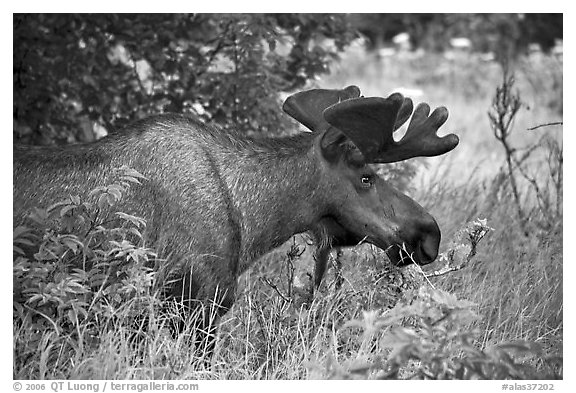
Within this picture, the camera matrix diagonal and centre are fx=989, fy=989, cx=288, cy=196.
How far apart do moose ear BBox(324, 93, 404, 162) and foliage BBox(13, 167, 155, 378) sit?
1.06 meters

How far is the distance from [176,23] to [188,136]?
249 cm

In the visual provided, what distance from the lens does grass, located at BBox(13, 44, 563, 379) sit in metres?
4.45

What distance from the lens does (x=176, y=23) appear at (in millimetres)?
7660

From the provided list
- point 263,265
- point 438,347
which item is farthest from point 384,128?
point 263,265

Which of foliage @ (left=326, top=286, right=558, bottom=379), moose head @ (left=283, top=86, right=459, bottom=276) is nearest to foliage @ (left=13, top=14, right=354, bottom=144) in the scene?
moose head @ (left=283, top=86, right=459, bottom=276)

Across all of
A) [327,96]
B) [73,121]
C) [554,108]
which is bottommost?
[554,108]

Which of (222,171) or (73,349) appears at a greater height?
(222,171)

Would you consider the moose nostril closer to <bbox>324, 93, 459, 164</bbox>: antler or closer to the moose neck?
<bbox>324, 93, 459, 164</bbox>: antler

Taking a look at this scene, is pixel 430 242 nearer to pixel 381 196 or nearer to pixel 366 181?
pixel 381 196

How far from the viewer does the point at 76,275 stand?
481 centimetres

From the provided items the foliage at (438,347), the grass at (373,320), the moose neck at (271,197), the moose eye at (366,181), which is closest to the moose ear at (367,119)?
the moose eye at (366,181)

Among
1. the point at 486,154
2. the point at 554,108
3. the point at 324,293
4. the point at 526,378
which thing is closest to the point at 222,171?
the point at 324,293
